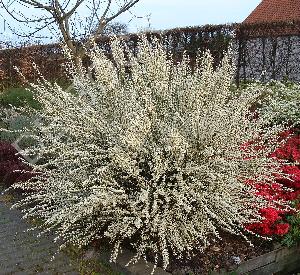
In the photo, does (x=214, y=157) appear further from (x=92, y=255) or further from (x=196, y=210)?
(x=92, y=255)

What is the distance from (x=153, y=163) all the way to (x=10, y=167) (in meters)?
3.61

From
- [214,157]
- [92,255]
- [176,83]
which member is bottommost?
[92,255]

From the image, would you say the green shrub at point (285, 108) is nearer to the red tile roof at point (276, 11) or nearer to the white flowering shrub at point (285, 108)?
the white flowering shrub at point (285, 108)

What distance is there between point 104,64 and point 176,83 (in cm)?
73

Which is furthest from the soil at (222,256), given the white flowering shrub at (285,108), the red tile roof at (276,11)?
the red tile roof at (276,11)

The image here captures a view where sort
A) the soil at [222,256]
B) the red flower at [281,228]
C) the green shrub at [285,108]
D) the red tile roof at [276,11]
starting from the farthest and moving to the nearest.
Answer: the red tile roof at [276,11] → the green shrub at [285,108] → the red flower at [281,228] → the soil at [222,256]

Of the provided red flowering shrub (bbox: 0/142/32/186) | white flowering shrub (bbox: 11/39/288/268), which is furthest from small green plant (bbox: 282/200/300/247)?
red flowering shrub (bbox: 0/142/32/186)

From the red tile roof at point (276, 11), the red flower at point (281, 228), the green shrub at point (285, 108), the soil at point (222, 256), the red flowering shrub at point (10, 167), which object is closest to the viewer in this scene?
the soil at point (222, 256)

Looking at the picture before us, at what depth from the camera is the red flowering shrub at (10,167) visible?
6.72 m

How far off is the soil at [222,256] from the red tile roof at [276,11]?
15369mm

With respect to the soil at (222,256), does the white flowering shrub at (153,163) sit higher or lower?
higher

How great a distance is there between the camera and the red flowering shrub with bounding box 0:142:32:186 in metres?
6.72

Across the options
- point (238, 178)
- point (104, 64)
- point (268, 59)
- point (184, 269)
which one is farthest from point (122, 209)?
point (268, 59)

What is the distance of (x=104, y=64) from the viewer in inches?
188
